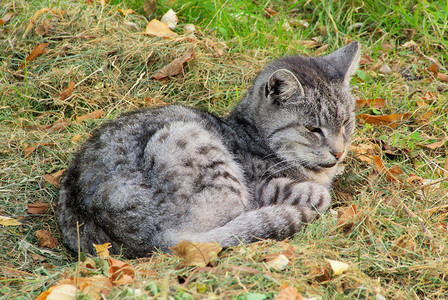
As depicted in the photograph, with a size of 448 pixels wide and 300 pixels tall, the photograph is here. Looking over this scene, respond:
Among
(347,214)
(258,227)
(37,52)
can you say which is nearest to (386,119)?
(347,214)

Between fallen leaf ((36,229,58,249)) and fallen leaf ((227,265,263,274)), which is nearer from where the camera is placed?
fallen leaf ((227,265,263,274))

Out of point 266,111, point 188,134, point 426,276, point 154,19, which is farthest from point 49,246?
point 154,19

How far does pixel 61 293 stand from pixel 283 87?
7.91ft

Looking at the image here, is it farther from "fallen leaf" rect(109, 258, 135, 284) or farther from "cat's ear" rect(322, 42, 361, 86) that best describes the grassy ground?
"cat's ear" rect(322, 42, 361, 86)

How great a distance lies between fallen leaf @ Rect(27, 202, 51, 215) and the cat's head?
2.04 metres

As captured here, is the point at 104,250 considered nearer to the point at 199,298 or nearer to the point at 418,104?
the point at 199,298

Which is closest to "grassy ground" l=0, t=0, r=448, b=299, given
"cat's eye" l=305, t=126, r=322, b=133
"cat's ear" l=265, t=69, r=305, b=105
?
"cat's eye" l=305, t=126, r=322, b=133

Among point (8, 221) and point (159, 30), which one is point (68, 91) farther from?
point (8, 221)

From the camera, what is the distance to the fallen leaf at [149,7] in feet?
20.7

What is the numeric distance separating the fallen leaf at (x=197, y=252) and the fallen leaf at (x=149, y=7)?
13.4ft

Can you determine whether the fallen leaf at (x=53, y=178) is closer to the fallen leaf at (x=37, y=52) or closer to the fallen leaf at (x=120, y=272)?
the fallen leaf at (x=120, y=272)

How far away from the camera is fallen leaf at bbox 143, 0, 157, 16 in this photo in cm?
631

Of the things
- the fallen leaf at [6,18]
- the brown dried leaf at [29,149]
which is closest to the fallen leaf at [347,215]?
the brown dried leaf at [29,149]

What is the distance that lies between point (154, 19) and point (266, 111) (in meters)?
2.61
